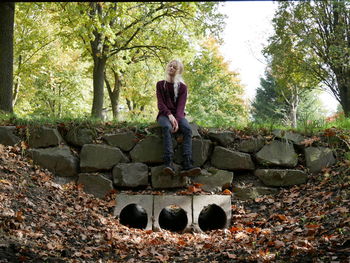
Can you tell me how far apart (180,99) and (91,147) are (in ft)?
6.17

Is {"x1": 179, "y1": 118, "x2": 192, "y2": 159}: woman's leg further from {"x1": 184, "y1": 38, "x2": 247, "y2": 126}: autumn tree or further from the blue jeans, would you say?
{"x1": 184, "y1": 38, "x2": 247, "y2": 126}: autumn tree

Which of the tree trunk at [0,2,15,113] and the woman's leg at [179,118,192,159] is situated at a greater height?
the tree trunk at [0,2,15,113]

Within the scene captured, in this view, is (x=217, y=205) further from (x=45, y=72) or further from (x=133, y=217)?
(x=45, y=72)

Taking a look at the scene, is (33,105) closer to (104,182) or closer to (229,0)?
(104,182)

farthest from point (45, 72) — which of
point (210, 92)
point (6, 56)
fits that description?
point (6, 56)

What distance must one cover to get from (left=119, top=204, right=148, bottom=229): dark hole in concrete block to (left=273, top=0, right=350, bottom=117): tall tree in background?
7001 millimetres

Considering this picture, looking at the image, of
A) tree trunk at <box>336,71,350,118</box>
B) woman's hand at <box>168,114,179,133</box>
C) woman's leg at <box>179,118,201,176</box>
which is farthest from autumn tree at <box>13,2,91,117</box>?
tree trunk at <box>336,71,350,118</box>

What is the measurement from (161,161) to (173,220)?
46.6 inches

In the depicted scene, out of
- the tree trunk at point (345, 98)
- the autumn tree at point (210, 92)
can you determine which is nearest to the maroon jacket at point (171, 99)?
the tree trunk at point (345, 98)

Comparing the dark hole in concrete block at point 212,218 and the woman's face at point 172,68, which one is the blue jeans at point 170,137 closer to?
the woman's face at point 172,68

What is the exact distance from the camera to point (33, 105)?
24266 mm

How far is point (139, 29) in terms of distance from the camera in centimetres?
1173

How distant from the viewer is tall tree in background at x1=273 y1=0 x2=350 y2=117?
10188 mm

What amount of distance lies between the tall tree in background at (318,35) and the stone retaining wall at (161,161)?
16.2ft
